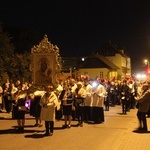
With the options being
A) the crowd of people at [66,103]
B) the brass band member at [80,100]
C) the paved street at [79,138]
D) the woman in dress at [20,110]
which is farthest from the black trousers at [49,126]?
the brass band member at [80,100]

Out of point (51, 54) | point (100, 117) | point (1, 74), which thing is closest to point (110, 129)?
point (100, 117)

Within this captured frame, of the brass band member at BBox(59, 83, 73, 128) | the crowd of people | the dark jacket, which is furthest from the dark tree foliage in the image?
the dark jacket

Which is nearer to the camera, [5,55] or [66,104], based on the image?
[66,104]

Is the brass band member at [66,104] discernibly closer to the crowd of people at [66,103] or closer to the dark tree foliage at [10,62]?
the crowd of people at [66,103]

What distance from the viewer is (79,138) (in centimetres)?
1176

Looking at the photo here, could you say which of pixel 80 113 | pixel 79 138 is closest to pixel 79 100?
pixel 80 113

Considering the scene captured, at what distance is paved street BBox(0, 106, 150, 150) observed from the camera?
411 inches

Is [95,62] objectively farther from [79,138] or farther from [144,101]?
[79,138]

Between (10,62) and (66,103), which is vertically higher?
(10,62)

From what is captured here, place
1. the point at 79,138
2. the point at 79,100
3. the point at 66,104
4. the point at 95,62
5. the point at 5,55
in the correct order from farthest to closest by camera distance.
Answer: the point at 95,62 < the point at 5,55 < the point at 79,100 < the point at 66,104 < the point at 79,138

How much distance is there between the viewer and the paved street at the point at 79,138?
10.4 metres

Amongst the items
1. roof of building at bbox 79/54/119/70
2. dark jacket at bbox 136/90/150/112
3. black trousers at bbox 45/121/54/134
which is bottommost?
black trousers at bbox 45/121/54/134

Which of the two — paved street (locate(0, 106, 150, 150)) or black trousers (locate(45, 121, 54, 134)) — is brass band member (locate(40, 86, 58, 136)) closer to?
black trousers (locate(45, 121, 54, 134))

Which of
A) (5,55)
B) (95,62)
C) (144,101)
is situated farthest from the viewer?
(95,62)
